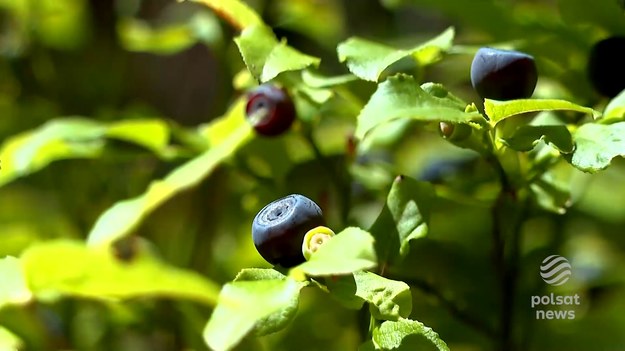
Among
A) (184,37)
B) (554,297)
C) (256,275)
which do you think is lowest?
(554,297)

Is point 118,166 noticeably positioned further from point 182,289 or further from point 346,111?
point 182,289

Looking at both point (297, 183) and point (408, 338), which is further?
point (297, 183)

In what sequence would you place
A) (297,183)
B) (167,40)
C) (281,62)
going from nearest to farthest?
(281,62), (297,183), (167,40)

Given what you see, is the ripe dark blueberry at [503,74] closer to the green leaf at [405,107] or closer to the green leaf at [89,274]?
the green leaf at [405,107]

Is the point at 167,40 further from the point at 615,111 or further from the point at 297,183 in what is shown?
the point at 615,111

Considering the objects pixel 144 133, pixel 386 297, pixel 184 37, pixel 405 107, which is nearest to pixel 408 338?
pixel 386 297

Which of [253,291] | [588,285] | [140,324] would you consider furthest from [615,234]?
[253,291]
